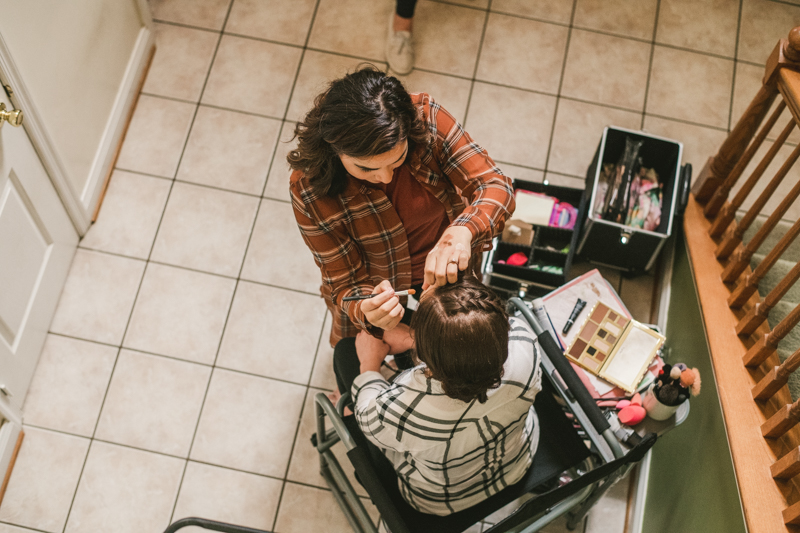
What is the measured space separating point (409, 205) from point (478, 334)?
18.7 inches

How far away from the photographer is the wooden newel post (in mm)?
1835

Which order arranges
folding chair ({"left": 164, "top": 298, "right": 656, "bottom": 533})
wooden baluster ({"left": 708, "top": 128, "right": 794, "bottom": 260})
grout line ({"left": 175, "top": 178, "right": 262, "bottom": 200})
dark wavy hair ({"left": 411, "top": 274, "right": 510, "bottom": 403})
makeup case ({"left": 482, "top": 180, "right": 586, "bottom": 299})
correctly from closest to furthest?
dark wavy hair ({"left": 411, "top": 274, "right": 510, "bottom": 403}) → folding chair ({"left": 164, "top": 298, "right": 656, "bottom": 533}) → wooden baluster ({"left": 708, "top": 128, "right": 794, "bottom": 260}) → makeup case ({"left": 482, "top": 180, "right": 586, "bottom": 299}) → grout line ({"left": 175, "top": 178, "right": 262, "bottom": 200})

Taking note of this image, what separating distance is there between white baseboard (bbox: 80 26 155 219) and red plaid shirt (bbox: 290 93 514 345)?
1527 millimetres

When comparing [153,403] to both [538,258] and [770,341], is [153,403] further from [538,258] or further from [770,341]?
[770,341]

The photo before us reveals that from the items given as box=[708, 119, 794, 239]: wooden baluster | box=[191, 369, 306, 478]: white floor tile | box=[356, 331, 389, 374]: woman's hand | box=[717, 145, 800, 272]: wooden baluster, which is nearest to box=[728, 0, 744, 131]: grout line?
box=[708, 119, 794, 239]: wooden baluster

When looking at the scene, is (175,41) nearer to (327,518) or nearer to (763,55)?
(327,518)

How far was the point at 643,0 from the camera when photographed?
10.1 feet

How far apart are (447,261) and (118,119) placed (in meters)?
2.08

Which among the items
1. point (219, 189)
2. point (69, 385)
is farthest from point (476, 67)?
point (69, 385)

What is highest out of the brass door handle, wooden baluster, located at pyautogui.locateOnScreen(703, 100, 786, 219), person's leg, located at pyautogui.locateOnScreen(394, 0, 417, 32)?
person's leg, located at pyautogui.locateOnScreen(394, 0, 417, 32)

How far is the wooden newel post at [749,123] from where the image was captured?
1835mm

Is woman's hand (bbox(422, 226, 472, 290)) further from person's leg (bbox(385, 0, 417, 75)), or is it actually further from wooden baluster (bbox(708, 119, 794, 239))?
person's leg (bbox(385, 0, 417, 75))

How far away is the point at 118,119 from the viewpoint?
2.75 metres

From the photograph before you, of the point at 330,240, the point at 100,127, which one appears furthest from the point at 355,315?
the point at 100,127
